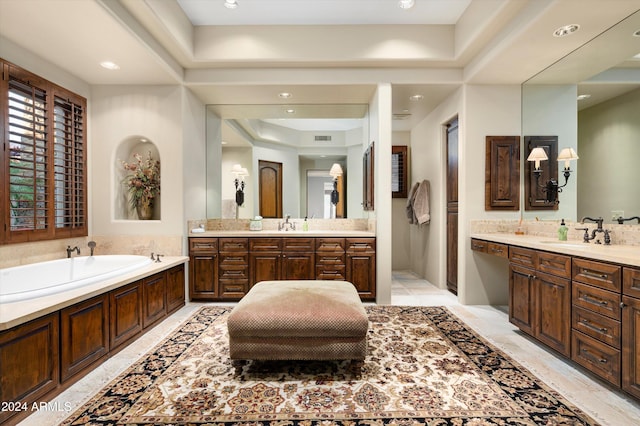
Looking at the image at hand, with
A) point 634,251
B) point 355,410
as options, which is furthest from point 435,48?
point 355,410

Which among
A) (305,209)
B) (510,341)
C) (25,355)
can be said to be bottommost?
(510,341)

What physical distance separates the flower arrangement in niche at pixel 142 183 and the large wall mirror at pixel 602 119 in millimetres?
4741

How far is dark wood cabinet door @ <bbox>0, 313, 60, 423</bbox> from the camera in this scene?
1.61m

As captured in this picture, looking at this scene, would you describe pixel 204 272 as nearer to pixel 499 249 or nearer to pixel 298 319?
pixel 298 319

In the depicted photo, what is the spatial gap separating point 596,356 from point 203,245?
3856mm

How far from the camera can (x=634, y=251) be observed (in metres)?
2.11

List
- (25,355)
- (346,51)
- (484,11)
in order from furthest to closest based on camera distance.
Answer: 1. (346,51)
2. (484,11)
3. (25,355)

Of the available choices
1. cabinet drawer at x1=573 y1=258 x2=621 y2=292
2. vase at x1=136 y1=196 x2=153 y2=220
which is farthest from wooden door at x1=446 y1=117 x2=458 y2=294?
vase at x1=136 y1=196 x2=153 y2=220

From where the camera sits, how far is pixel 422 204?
4.99 metres

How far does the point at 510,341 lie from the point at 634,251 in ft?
3.92

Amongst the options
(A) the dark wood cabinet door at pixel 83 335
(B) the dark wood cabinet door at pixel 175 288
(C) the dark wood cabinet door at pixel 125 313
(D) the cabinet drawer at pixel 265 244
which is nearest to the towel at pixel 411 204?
(D) the cabinet drawer at pixel 265 244

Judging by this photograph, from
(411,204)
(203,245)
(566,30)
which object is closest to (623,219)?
(566,30)

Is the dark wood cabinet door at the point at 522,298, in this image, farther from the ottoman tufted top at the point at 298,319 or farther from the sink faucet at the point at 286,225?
the sink faucet at the point at 286,225

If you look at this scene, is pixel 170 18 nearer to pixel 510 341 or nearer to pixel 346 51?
pixel 346 51
